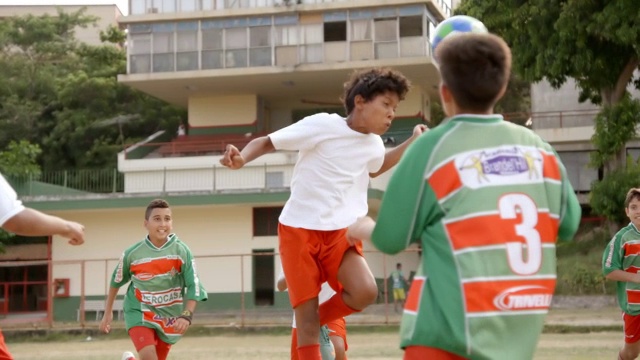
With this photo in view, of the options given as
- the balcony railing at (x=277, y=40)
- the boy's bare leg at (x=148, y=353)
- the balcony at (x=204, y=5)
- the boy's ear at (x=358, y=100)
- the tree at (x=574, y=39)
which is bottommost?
the boy's bare leg at (x=148, y=353)

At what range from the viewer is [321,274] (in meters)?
7.09

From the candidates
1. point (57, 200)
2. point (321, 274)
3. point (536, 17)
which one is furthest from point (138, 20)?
point (321, 274)

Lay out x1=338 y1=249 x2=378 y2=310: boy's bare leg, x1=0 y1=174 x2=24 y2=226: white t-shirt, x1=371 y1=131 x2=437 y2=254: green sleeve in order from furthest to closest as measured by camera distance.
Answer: x1=338 y1=249 x2=378 y2=310: boy's bare leg → x1=0 y1=174 x2=24 y2=226: white t-shirt → x1=371 y1=131 x2=437 y2=254: green sleeve

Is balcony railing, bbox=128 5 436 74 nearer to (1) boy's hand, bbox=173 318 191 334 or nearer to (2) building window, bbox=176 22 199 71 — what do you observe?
(2) building window, bbox=176 22 199 71

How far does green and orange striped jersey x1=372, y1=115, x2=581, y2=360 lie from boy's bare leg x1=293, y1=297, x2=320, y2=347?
2.58 meters

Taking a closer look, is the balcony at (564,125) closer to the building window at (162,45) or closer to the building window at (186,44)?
the building window at (186,44)

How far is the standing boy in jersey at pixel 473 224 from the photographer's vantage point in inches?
171

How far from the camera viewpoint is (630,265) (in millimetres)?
11234

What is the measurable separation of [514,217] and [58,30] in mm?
59495

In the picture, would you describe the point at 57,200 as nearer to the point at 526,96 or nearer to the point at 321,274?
the point at 526,96

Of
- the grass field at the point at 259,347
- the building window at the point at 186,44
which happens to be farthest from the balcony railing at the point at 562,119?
the grass field at the point at 259,347

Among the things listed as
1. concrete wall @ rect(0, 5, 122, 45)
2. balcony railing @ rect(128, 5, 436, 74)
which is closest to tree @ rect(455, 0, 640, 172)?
balcony railing @ rect(128, 5, 436, 74)

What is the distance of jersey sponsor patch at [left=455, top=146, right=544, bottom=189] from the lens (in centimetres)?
443

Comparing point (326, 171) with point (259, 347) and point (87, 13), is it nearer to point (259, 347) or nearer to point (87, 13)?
point (259, 347)
